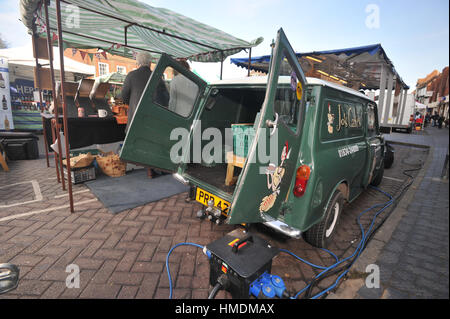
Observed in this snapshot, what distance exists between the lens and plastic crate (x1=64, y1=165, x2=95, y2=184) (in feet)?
14.9

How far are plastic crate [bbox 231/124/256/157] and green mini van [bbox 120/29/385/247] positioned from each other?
0.45ft

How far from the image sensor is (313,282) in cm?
217

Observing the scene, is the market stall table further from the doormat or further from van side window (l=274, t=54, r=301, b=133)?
van side window (l=274, t=54, r=301, b=133)

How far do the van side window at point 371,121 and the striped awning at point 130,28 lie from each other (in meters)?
2.88

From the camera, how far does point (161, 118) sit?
3104 millimetres

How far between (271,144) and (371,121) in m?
2.95

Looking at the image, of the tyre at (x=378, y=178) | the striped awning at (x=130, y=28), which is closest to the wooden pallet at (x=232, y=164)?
the striped awning at (x=130, y=28)

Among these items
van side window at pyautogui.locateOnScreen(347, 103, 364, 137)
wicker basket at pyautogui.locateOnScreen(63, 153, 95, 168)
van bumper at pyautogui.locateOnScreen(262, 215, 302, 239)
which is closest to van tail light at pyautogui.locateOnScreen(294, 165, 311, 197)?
van bumper at pyautogui.locateOnScreen(262, 215, 302, 239)

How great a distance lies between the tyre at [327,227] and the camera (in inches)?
104

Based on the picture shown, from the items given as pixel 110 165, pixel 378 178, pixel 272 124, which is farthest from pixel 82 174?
pixel 378 178

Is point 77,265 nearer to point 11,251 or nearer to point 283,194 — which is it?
point 11,251

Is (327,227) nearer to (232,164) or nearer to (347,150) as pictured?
(347,150)

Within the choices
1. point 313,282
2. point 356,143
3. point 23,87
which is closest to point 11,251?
point 313,282

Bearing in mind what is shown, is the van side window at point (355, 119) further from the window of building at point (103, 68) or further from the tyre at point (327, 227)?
the window of building at point (103, 68)
